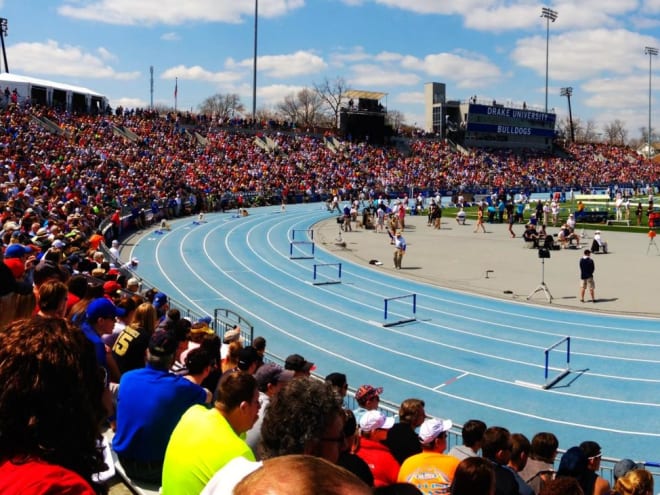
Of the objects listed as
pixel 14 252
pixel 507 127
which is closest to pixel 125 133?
pixel 14 252

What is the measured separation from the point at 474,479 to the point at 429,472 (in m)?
1.00

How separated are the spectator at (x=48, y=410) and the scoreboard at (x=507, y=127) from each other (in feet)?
285

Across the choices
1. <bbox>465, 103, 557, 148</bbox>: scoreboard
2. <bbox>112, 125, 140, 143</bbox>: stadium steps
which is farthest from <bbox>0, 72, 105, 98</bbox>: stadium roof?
<bbox>465, 103, 557, 148</bbox>: scoreboard

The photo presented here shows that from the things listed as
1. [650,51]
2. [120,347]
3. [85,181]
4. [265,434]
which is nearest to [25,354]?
[265,434]

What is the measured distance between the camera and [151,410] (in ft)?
15.7

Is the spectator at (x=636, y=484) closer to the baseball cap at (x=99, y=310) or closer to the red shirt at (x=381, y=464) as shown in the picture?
the red shirt at (x=381, y=464)

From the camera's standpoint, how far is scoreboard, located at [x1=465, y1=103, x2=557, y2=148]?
3413 inches

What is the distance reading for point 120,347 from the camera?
6.65m

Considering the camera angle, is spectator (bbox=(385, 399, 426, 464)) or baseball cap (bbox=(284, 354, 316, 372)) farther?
baseball cap (bbox=(284, 354, 316, 372))

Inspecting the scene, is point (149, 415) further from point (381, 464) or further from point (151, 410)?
point (381, 464)

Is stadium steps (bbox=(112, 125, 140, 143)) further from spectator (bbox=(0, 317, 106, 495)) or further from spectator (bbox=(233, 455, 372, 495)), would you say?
spectator (bbox=(233, 455, 372, 495))

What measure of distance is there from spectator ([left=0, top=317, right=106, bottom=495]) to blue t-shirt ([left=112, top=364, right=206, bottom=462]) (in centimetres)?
267

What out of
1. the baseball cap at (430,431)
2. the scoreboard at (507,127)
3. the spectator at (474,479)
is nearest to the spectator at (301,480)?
the spectator at (474,479)

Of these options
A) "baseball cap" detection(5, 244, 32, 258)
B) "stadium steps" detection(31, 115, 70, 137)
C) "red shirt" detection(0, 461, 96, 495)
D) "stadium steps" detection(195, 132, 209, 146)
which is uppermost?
"stadium steps" detection(195, 132, 209, 146)
